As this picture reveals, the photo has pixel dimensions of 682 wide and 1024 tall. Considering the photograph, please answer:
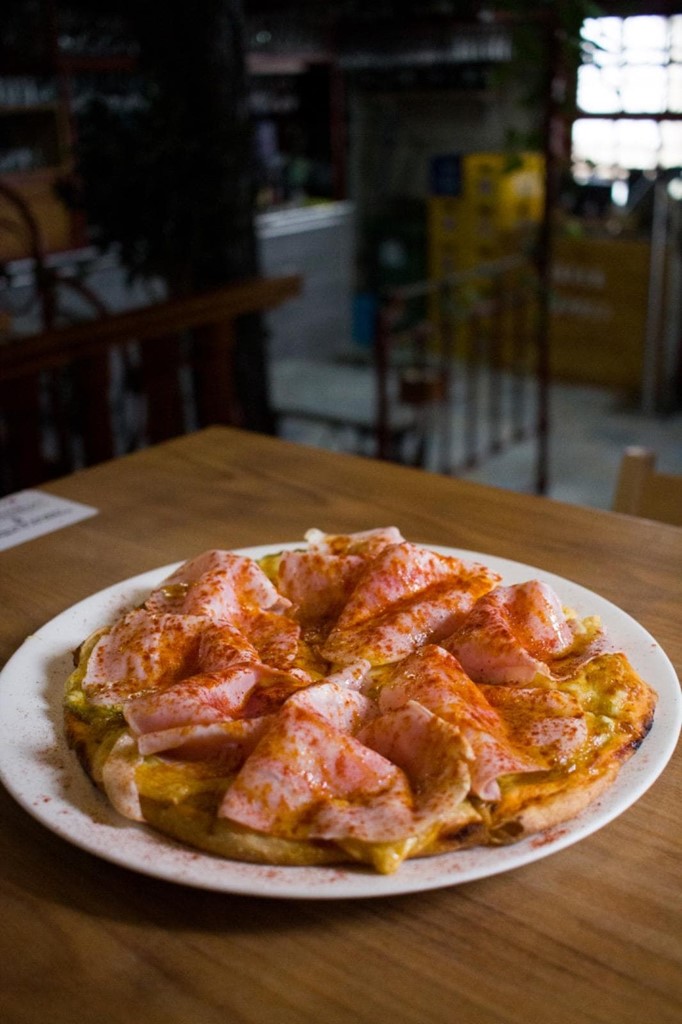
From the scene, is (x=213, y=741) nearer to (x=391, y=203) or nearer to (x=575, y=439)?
(x=575, y=439)

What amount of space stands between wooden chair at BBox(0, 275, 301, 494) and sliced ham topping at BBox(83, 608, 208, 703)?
5.74ft

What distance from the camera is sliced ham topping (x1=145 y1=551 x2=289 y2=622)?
1085mm

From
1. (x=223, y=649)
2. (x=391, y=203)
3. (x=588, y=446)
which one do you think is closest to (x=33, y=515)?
(x=223, y=649)

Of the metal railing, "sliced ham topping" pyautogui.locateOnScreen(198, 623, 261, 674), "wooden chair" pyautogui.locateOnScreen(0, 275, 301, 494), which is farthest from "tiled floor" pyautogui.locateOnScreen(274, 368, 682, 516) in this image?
"sliced ham topping" pyautogui.locateOnScreen(198, 623, 261, 674)

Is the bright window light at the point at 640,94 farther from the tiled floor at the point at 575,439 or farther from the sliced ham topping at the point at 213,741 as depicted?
the sliced ham topping at the point at 213,741

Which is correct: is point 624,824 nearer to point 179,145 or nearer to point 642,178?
point 179,145

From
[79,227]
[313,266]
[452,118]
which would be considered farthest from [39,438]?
[452,118]

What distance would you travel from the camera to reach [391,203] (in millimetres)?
7973

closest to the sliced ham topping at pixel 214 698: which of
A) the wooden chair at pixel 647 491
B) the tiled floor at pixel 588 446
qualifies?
the wooden chair at pixel 647 491

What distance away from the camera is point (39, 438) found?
116 inches

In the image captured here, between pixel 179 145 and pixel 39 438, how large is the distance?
1.03m

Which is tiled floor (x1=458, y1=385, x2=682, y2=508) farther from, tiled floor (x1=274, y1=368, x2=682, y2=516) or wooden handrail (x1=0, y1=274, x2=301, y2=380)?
wooden handrail (x1=0, y1=274, x2=301, y2=380)

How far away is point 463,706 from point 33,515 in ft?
3.06

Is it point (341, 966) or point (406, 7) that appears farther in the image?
point (406, 7)
